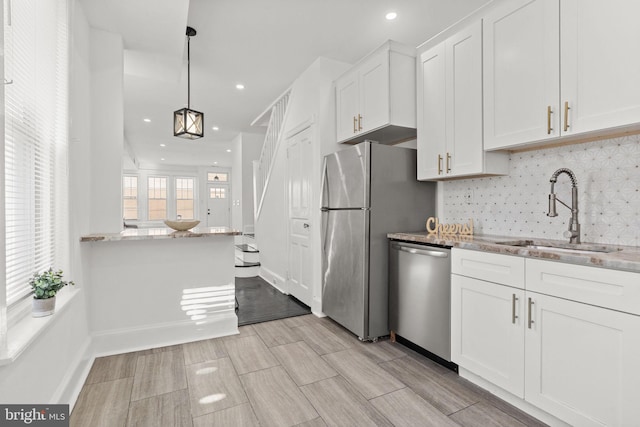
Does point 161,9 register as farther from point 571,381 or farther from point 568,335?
point 571,381

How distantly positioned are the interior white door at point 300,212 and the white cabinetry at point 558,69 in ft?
6.43

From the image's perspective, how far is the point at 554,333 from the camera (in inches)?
63.1

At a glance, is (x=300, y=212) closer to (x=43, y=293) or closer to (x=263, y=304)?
(x=263, y=304)

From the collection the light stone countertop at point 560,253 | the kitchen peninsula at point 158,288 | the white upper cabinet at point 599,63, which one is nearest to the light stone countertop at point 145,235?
the kitchen peninsula at point 158,288

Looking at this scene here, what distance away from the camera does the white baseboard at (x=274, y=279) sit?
14.1 ft

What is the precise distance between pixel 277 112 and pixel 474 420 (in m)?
4.49

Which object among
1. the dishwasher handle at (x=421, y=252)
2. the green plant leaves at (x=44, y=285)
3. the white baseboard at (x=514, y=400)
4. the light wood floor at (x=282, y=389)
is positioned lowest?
the light wood floor at (x=282, y=389)

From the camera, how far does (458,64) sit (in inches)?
94.0

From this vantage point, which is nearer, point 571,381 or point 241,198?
point 571,381

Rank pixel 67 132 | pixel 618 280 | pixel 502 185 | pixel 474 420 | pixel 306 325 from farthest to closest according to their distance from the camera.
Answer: pixel 306 325, pixel 502 185, pixel 67 132, pixel 474 420, pixel 618 280

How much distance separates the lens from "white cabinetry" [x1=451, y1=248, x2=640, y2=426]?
136 cm

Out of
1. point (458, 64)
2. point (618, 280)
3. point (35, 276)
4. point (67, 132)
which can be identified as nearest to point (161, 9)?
point (67, 132)

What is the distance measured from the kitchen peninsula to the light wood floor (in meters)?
0.14

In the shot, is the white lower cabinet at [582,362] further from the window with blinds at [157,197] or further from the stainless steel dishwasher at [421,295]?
the window with blinds at [157,197]
